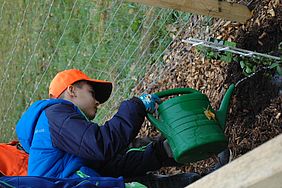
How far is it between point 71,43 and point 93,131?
Result: 143 inches

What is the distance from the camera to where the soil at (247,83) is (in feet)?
11.9

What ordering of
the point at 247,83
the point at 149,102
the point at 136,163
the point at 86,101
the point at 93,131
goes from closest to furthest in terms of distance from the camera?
the point at 93,131 < the point at 149,102 < the point at 86,101 < the point at 136,163 < the point at 247,83

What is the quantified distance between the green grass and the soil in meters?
0.65

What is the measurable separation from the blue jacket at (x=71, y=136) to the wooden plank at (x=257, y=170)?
4.89 ft

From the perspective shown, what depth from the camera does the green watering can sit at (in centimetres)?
289

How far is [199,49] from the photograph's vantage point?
403 cm

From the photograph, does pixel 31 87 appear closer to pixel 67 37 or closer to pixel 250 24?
pixel 67 37

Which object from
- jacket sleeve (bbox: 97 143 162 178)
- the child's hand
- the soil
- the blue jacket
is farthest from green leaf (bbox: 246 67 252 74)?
the blue jacket

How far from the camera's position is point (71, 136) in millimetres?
2861

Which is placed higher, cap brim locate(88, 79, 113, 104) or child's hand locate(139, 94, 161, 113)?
child's hand locate(139, 94, 161, 113)

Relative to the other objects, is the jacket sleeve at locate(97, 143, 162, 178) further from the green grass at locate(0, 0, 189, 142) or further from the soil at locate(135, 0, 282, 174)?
the green grass at locate(0, 0, 189, 142)

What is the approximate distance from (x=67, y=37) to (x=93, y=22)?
439mm

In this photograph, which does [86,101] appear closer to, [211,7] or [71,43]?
[211,7]

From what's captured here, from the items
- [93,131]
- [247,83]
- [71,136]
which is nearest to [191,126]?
[93,131]
